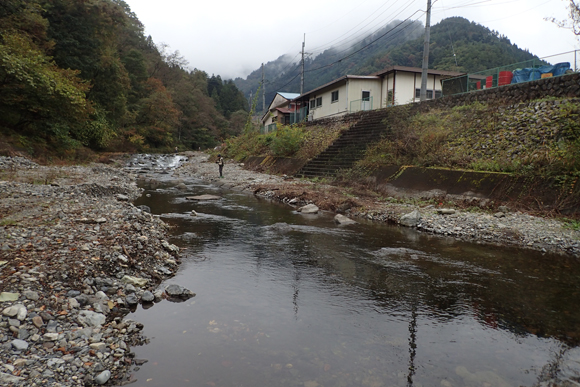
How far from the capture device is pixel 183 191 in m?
16.6

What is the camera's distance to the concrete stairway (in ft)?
59.8

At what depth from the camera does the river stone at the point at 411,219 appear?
967 centimetres

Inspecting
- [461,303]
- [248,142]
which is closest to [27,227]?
[461,303]

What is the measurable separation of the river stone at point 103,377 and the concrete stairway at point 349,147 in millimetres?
15380

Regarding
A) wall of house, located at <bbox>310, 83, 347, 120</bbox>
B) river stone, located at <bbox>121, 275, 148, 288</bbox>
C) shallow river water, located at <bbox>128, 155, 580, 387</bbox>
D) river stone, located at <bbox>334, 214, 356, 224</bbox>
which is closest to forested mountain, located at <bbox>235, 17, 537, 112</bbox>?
wall of house, located at <bbox>310, 83, 347, 120</bbox>

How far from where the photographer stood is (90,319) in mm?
3779

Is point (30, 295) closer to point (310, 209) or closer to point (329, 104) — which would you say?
point (310, 209)

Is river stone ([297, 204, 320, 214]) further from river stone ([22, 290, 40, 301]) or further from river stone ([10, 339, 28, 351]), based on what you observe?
river stone ([10, 339, 28, 351])

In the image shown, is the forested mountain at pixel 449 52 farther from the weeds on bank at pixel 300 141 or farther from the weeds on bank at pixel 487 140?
the weeds on bank at pixel 487 140

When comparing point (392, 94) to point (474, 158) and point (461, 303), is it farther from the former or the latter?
point (461, 303)

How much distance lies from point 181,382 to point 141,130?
4746 centimetres

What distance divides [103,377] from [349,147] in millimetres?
17768

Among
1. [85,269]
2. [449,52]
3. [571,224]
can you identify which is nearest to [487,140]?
[571,224]

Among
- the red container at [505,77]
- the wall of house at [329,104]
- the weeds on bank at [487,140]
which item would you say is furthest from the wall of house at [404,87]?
the red container at [505,77]
